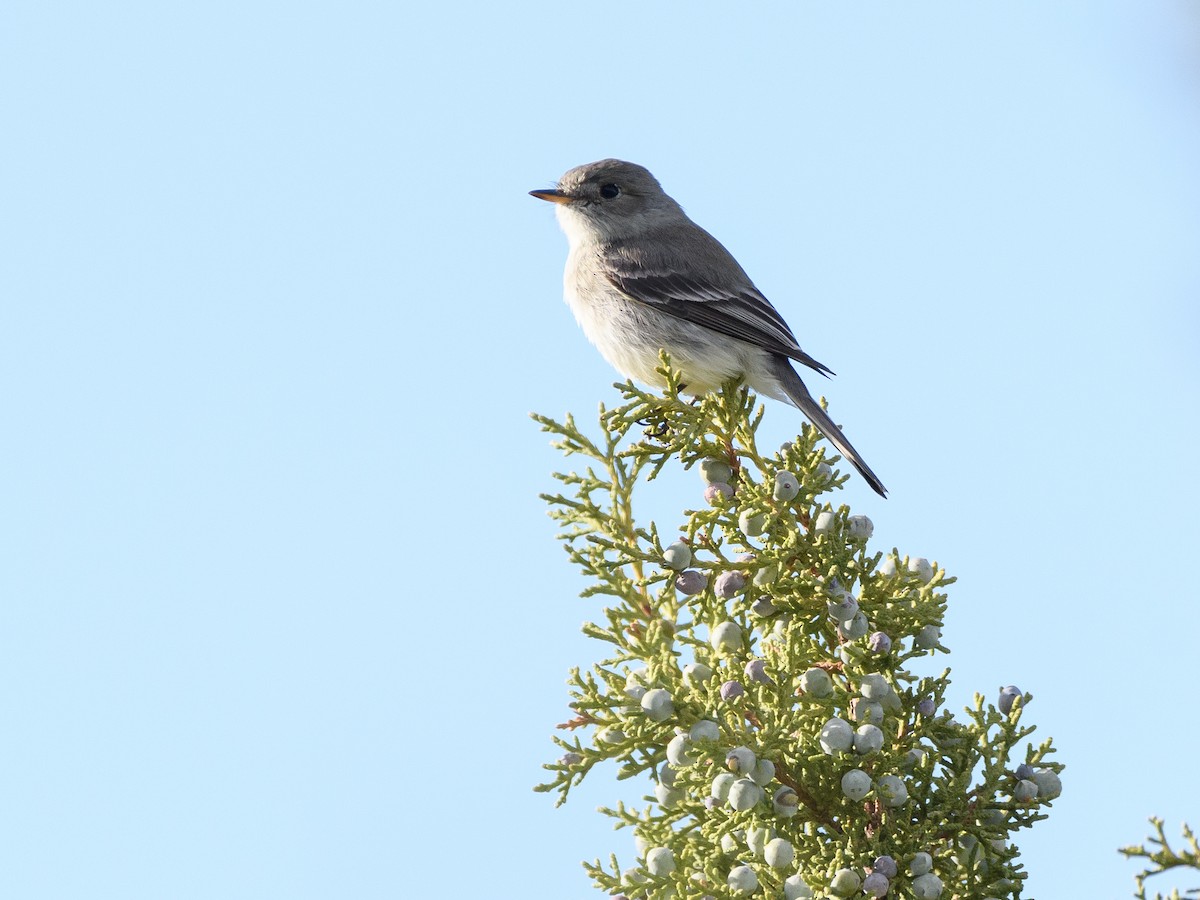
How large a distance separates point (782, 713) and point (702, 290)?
3.48m

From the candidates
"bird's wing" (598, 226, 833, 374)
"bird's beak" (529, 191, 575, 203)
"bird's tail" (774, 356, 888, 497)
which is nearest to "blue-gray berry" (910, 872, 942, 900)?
"bird's tail" (774, 356, 888, 497)

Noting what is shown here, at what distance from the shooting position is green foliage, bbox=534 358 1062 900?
335 centimetres

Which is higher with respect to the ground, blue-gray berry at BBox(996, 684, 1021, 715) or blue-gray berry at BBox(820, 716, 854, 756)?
blue-gray berry at BBox(996, 684, 1021, 715)

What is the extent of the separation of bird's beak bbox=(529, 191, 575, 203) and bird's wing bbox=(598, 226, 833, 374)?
2.09 feet

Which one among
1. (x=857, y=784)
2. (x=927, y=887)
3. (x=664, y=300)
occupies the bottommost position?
(x=927, y=887)

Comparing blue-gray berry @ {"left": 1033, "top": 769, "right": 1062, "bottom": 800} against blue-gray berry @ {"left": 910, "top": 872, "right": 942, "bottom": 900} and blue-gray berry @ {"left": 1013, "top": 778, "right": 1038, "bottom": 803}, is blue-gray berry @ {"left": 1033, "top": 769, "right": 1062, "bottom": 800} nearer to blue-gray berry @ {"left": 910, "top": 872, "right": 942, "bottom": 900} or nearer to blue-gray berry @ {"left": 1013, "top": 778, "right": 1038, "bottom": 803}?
blue-gray berry @ {"left": 1013, "top": 778, "right": 1038, "bottom": 803}

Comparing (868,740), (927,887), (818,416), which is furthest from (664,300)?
(927,887)

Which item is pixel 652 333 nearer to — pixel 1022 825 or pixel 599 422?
pixel 599 422

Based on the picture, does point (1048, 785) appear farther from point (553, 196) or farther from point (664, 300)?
point (553, 196)

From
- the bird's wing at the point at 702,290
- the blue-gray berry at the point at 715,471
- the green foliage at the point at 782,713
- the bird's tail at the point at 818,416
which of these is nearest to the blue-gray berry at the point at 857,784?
the green foliage at the point at 782,713

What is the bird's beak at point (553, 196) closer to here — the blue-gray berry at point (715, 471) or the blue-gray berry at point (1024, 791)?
the blue-gray berry at point (715, 471)

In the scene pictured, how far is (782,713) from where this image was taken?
3.41 meters

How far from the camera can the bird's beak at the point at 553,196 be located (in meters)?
7.62

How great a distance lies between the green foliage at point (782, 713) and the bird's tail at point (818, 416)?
4.03 ft
